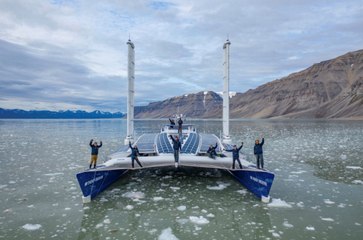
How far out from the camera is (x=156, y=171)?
16.5 meters

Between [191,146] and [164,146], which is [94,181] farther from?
[191,146]

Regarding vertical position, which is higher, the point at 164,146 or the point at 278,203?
the point at 164,146

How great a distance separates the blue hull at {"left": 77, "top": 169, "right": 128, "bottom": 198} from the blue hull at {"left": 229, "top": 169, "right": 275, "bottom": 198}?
603 centimetres

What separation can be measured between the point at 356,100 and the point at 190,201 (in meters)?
174

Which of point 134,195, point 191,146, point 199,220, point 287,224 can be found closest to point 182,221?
point 199,220

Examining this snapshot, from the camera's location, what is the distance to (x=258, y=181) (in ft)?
36.3

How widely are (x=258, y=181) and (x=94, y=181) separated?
254 inches

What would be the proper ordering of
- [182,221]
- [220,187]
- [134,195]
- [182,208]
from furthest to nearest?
[220,187]
[134,195]
[182,208]
[182,221]

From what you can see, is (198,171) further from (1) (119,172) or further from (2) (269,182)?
(2) (269,182)

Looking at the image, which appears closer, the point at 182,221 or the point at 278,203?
the point at 182,221

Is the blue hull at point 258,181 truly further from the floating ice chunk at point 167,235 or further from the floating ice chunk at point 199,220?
the floating ice chunk at point 167,235

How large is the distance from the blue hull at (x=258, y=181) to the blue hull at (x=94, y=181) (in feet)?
19.8

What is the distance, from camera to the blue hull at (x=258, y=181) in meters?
10.5

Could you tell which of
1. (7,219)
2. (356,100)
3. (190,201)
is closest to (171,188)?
(190,201)
